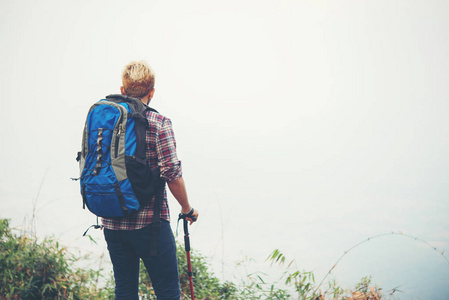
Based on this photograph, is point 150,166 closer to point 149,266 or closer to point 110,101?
point 110,101

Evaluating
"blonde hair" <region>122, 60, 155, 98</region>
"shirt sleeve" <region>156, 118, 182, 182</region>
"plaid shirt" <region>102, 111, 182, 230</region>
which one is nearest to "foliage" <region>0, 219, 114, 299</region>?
"plaid shirt" <region>102, 111, 182, 230</region>

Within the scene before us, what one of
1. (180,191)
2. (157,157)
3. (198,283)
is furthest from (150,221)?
(198,283)

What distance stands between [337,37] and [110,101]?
9165 millimetres

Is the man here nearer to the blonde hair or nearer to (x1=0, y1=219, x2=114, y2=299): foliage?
the blonde hair

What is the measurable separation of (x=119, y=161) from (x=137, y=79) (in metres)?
0.44

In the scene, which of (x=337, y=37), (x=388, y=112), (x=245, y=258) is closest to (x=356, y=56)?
(x=337, y=37)

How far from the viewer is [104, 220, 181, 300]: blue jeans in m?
1.65

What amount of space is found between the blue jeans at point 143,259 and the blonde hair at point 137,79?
2.27 ft

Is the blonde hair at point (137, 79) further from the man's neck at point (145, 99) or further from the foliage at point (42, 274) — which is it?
the foliage at point (42, 274)

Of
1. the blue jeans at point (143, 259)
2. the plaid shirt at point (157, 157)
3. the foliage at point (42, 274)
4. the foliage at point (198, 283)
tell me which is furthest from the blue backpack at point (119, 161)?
the foliage at point (198, 283)

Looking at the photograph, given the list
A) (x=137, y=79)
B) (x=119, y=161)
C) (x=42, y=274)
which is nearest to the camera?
(x=119, y=161)

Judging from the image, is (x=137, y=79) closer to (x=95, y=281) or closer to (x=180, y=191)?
(x=180, y=191)

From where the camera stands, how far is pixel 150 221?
64.4 inches

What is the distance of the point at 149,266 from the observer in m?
1.69
